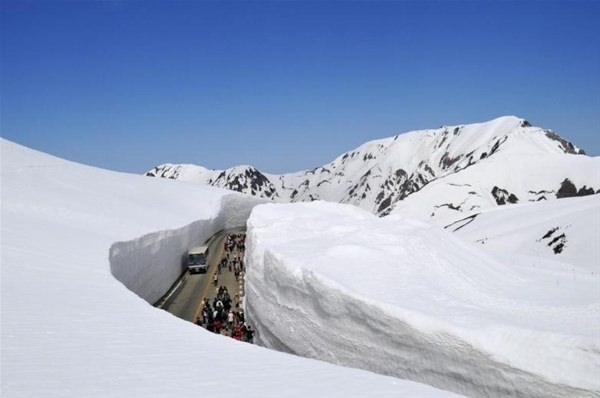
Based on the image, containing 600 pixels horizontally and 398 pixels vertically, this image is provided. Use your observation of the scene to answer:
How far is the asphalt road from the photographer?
27.2 m

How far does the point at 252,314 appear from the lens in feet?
71.9

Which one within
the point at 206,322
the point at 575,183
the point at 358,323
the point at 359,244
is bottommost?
the point at 206,322

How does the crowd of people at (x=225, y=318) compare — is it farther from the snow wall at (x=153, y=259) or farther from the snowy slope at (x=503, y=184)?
the snowy slope at (x=503, y=184)

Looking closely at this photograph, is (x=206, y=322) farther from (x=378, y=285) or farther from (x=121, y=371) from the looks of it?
(x=121, y=371)

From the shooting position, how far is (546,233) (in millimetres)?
32375

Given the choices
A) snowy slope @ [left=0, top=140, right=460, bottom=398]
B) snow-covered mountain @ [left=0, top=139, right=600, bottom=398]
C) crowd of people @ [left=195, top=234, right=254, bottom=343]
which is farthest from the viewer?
crowd of people @ [left=195, top=234, right=254, bottom=343]

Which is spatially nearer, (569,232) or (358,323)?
(358,323)

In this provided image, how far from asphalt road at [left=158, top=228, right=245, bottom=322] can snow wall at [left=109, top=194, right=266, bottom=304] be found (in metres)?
0.74

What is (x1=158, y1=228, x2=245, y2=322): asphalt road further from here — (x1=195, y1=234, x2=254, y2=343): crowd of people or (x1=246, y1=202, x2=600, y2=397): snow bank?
(x1=246, y1=202, x2=600, y2=397): snow bank

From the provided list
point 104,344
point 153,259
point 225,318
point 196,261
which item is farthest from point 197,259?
point 104,344

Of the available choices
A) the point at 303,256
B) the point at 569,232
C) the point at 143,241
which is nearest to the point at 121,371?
the point at 303,256

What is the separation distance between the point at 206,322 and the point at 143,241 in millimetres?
7133

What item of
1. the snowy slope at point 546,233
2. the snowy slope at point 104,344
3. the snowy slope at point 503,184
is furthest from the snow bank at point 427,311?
the snowy slope at point 503,184

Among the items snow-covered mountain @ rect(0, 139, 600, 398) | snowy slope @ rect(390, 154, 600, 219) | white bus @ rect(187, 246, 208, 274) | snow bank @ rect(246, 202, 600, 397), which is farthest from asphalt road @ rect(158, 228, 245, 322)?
snowy slope @ rect(390, 154, 600, 219)
